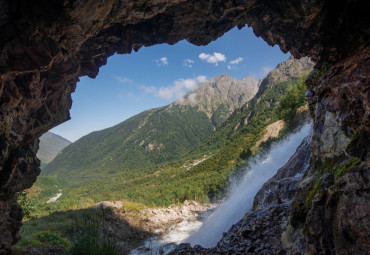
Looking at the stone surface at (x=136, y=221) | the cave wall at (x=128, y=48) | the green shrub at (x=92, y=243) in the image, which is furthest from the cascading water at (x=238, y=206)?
the cave wall at (x=128, y=48)

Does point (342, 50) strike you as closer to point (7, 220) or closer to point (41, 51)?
point (41, 51)

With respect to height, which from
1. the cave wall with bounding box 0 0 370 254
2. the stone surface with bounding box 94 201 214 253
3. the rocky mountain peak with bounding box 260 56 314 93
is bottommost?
the stone surface with bounding box 94 201 214 253

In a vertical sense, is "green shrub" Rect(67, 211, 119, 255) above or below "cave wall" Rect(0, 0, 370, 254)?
below

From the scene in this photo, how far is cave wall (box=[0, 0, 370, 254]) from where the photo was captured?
932 cm

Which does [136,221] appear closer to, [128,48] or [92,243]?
[128,48]

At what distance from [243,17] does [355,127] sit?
59.8 ft

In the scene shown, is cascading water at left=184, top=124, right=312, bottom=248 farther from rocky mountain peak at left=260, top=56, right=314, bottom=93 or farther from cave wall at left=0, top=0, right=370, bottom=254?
rocky mountain peak at left=260, top=56, right=314, bottom=93

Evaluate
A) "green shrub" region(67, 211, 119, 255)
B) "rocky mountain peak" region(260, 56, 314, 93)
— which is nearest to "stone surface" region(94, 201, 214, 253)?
"green shrub" region(67, 211, 119, 255)

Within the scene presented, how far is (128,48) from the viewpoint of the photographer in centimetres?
2069

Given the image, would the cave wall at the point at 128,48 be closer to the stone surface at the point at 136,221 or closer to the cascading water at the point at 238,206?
the cascading water at the point at 238,206

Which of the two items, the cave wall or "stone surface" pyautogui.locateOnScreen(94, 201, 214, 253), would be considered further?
"stone surface" pyautogui.locateOnScreen(94, 201, 214, 253)

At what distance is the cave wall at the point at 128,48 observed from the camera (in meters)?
9.32

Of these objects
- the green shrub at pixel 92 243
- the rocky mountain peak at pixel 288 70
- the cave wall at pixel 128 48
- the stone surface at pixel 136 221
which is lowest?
the stone surface at pixel 136 221

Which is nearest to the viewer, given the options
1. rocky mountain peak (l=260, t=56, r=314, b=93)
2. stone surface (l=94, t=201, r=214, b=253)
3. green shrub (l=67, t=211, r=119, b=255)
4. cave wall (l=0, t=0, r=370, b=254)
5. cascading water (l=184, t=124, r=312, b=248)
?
green shrub (l=67, t=211, r=119, b=255)
